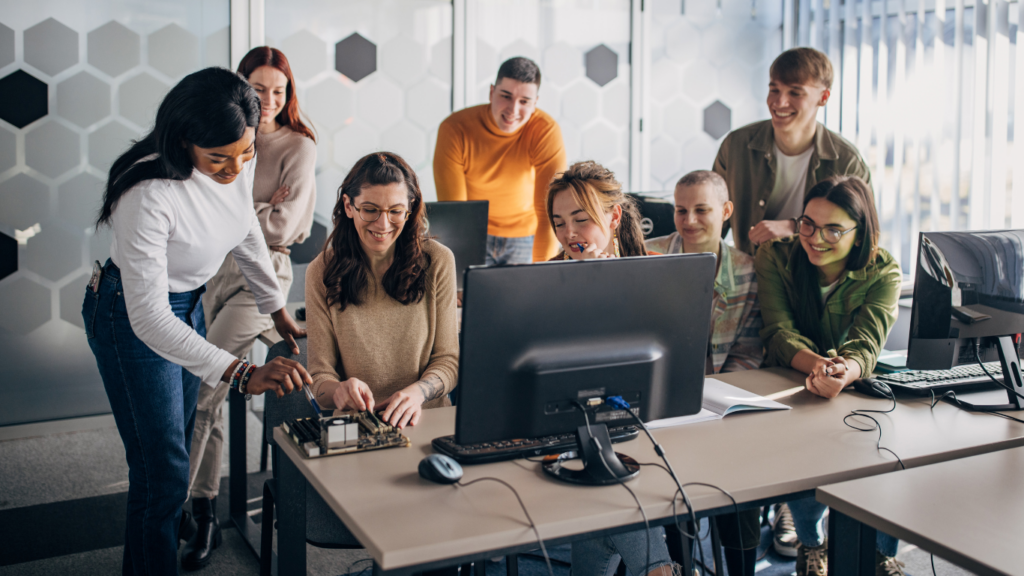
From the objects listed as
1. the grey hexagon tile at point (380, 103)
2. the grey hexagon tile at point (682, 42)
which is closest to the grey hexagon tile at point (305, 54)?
the grey hexagon tile at point (380, 103)

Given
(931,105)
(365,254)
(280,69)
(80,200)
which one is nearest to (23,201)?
(80,200)

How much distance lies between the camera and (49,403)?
3283 millimetres

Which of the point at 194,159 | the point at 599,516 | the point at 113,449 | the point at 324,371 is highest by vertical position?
the point at 194,159

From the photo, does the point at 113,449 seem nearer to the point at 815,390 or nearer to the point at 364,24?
the point at 364,24

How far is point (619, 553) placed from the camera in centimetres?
151

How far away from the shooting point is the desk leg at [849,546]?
1157 mm

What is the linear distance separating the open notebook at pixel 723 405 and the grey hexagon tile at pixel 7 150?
2.95m

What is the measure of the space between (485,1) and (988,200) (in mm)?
2579

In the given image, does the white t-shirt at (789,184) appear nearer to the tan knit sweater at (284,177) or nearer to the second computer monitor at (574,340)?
the second computer monitor at (574,340)

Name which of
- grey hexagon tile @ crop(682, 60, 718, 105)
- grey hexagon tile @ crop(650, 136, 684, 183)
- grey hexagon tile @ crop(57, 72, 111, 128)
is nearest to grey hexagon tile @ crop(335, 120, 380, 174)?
grey hexagon tile @ crop(57, 72, 111, 128)

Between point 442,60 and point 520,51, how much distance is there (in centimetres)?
44

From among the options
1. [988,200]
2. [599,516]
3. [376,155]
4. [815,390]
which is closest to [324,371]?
[376,155]

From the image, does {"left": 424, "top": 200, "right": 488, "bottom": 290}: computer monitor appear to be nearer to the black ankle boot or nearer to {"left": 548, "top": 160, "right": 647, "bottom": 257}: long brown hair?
{"left": 548, "top": 160, "right": 647, "bottom": 257}: long brown hair

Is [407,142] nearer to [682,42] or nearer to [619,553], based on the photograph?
[682,42]
